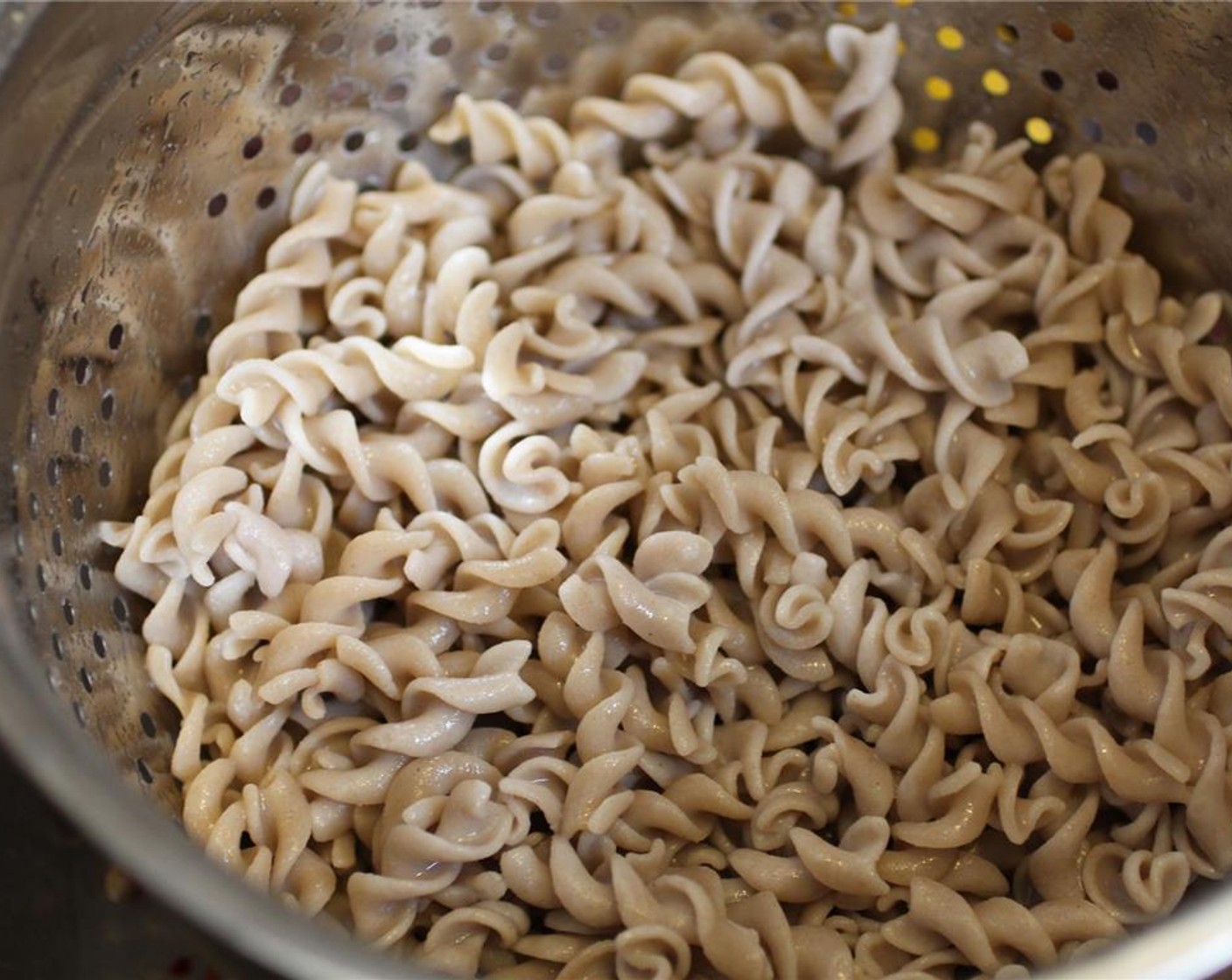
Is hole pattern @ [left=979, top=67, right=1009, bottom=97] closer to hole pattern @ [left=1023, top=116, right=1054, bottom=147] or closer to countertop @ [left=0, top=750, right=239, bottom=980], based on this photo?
hole pattern @ [left=1023, top=116, right=1054, bottom=147]

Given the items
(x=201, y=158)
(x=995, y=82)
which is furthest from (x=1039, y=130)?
(x=201, y=158)

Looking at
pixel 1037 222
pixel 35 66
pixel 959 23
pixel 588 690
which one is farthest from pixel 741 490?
pixel 35 66

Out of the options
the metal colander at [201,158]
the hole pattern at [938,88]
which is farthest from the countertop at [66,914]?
the hole pattern at [938,88]

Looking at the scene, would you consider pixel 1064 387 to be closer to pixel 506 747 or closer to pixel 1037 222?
pixel 1037 222

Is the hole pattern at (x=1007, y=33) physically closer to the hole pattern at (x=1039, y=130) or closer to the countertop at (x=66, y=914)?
the hole pattern at (x=1039, y=130)

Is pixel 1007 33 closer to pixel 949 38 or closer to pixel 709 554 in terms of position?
pixel 949 38

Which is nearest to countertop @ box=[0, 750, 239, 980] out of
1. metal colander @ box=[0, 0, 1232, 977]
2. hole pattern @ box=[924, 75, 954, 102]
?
metal colander @ box=[0, 0, 1232, 977]
